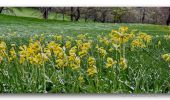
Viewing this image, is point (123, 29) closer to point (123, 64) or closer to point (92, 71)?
point (123, 64)

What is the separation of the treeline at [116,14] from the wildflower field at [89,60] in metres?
0.05

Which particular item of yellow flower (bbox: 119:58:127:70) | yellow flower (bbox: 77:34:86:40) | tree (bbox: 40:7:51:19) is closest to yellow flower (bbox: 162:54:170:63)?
yellow flower (bbox: 119:58:127:70)

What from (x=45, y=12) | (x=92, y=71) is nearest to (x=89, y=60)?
(x=92, y=71)

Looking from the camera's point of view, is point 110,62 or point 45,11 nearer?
point 110,62

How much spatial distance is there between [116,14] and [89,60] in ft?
1.45

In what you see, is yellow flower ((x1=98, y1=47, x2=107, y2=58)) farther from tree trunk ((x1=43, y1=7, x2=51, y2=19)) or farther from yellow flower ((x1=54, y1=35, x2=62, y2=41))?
tree trunk ((x1=43, y1=7, x2=51, y2=19))

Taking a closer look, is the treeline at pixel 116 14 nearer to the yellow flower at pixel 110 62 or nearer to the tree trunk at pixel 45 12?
the tree trunk at pixel 45 12

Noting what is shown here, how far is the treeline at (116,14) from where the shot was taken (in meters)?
3.07

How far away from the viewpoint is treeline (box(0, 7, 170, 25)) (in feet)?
10.1

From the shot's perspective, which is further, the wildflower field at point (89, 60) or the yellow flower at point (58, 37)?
the yellow flower at point (58, 37)

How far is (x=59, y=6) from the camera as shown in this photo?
3139mm

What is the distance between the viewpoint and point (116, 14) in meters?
3.13

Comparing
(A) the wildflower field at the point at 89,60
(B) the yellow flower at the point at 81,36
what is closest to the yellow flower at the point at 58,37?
(A) the wildflower field at the point at 89,60

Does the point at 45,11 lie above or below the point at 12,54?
above
